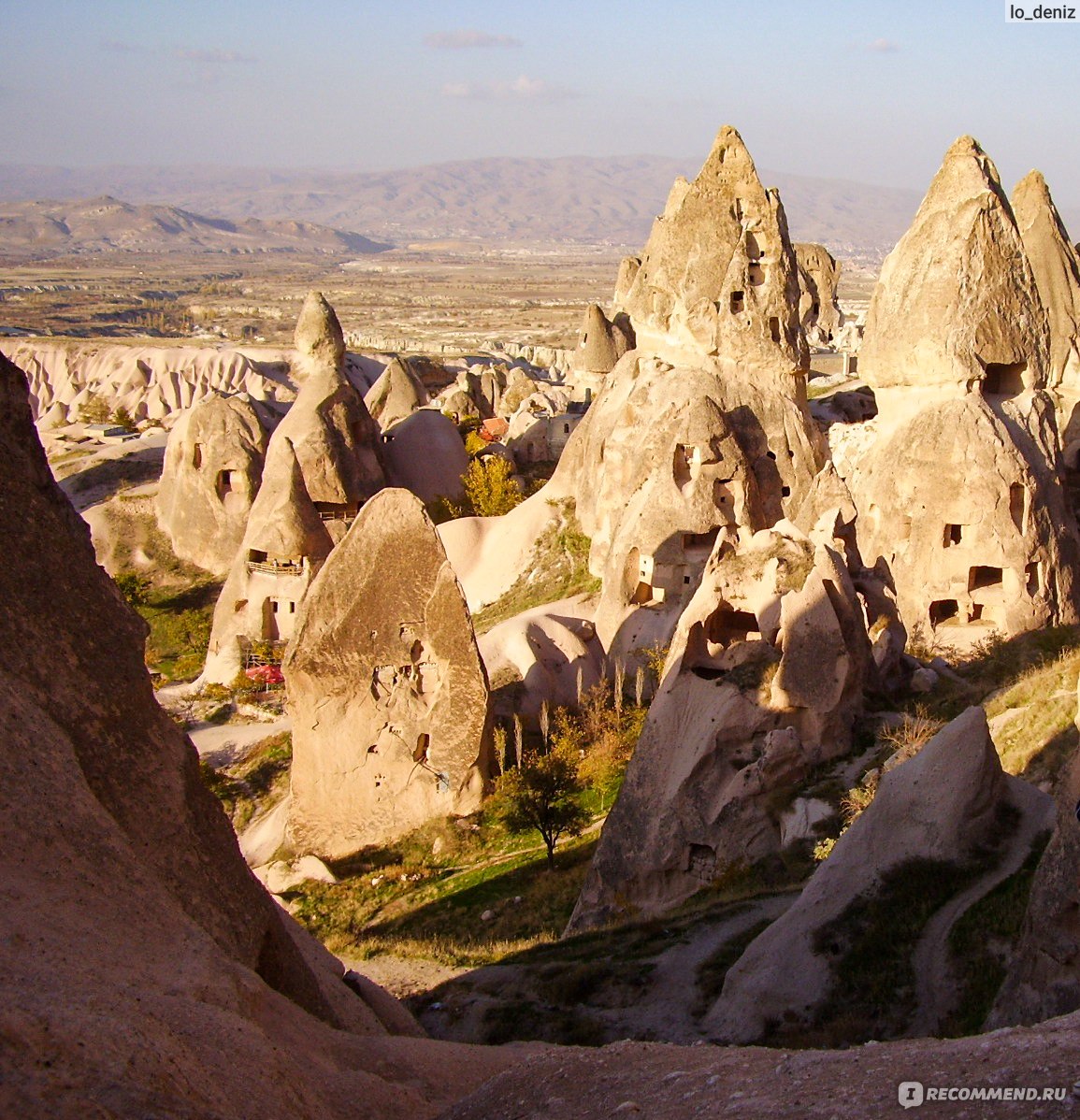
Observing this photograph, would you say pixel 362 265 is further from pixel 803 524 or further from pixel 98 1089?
pixel 98 1089

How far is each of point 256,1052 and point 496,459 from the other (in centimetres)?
2273

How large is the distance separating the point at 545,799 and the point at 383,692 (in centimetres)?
221

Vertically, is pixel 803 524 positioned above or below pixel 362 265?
below

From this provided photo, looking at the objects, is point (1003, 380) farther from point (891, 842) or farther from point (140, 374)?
point (140, 374)

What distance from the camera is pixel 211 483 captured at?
26469 millimetres

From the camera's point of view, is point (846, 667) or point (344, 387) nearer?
point (846, 667)

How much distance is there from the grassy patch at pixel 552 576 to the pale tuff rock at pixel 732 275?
3565mm

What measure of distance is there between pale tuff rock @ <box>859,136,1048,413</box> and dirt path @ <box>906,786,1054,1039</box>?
10163 mm

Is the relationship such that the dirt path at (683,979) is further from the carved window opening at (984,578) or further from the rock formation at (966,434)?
the carved window opening at (984,578)

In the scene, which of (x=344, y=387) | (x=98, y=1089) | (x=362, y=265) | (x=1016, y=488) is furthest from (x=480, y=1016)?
(x=362, y=265)

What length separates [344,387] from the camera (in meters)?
25.6

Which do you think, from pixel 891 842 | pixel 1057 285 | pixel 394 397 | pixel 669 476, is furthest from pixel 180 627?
pixel 891 842

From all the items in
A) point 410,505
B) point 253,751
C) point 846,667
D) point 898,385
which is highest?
point 898,385

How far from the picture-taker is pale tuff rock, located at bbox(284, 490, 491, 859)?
13242mm
